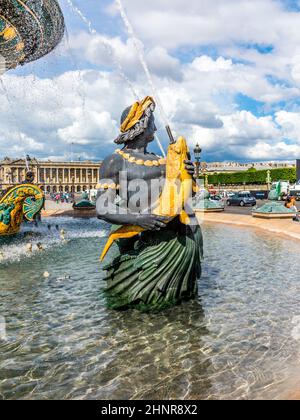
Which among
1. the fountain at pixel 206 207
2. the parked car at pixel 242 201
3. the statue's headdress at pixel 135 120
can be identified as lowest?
the parked car at pixel 242 201

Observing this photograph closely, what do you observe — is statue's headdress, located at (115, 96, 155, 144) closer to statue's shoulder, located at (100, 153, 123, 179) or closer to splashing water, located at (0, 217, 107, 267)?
statue's shoulder, located at (100, 153, 123, 179)

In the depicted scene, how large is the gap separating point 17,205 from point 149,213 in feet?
24.8

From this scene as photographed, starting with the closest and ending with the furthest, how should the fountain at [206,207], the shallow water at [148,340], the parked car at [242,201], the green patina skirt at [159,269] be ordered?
the shallow water at [148,340] → the green patina skirt at [159,269] → the fountain at [206,207] → the parked car at [242,201]

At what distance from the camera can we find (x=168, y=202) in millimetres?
4164

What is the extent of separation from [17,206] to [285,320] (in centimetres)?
827

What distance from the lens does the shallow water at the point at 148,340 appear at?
298 centimetres

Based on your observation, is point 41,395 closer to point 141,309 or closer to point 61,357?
point 61,357

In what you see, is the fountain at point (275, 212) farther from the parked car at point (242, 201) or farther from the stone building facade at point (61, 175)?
the stone building facade at point (61, 175)

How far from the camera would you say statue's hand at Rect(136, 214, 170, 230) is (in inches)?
161

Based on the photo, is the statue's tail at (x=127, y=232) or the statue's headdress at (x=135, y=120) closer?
the statue's tail at (x=127, y=232)

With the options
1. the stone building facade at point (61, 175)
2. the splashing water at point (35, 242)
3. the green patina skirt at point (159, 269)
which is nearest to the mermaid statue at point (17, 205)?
the splashing water at point (35, 242)

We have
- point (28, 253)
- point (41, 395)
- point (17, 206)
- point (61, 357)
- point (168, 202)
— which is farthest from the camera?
point (17, 206)

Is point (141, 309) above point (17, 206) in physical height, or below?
below

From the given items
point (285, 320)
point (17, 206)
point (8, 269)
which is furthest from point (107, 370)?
point (17, 206)
